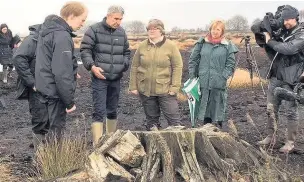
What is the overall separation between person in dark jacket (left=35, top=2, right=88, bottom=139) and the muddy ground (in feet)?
1.01

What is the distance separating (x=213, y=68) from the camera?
6348 mm

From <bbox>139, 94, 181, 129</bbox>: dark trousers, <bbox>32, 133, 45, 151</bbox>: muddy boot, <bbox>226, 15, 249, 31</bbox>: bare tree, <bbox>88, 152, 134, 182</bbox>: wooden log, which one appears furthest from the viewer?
<bbox>226, 15, 249, 31</bbox>: bare tree

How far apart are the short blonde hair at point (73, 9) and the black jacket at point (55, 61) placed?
0.31 ft

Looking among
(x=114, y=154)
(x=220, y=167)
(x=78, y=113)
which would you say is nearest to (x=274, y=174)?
(x=220, y=167)

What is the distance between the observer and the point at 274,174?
4.75 m

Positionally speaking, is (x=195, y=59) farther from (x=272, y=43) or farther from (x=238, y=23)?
(x=238, y=23)

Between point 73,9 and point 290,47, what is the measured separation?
2.69 m

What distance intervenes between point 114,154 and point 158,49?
81.6 inches

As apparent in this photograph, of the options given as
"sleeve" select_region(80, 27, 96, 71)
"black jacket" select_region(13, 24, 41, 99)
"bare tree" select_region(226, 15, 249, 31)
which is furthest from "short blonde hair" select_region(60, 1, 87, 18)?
"bare tree" select_region(226, 15, 249, 31)

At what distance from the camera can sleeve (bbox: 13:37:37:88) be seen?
517 cm

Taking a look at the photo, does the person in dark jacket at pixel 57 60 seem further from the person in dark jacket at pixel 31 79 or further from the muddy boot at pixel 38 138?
the muddy boot at pixel 38 138

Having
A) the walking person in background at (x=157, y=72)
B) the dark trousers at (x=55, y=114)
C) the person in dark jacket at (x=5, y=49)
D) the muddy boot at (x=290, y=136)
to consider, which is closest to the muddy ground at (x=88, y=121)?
the muddy boot at (x=290, y=136)

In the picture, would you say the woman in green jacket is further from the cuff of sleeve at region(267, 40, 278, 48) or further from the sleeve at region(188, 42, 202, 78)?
the cuff of sleeve at region(267, 40, 278, 48)

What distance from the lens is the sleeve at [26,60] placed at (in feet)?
17.0
